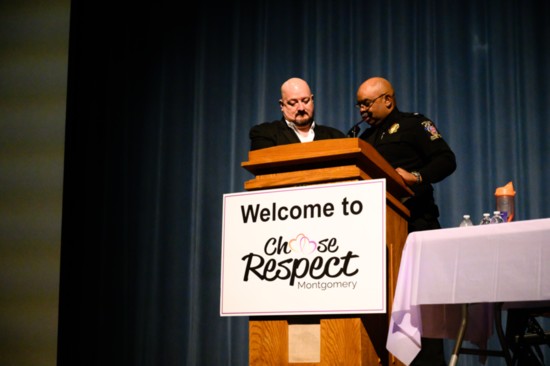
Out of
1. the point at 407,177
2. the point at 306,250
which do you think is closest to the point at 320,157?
the point at 306,250

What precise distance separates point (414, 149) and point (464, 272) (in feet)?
3.36

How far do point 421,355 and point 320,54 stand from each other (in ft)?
7.23

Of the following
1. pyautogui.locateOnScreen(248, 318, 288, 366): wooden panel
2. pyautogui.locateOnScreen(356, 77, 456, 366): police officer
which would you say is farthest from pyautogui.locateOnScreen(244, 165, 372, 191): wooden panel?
pyautogui.locateOnScreen(356, 77, 456, 366): police officer

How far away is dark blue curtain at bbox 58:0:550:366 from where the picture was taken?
3.76 meters

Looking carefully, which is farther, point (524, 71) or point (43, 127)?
point (43, 127)

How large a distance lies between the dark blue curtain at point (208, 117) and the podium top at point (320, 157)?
184 centimetres

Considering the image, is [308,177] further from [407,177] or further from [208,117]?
[208,117]

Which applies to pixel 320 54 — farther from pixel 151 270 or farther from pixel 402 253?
pixel 402 253

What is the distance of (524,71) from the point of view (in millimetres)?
3742

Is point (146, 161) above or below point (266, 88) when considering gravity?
below

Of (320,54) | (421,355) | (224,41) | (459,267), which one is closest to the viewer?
(459,267)

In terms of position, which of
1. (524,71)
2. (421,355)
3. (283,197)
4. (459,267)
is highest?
(524,71)

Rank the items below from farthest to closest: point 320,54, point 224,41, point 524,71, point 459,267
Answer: point 224,41
point 320,54
point 524,71
point 459,267

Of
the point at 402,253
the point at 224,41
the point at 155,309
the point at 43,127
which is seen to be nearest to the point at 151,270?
the point at 155,309
